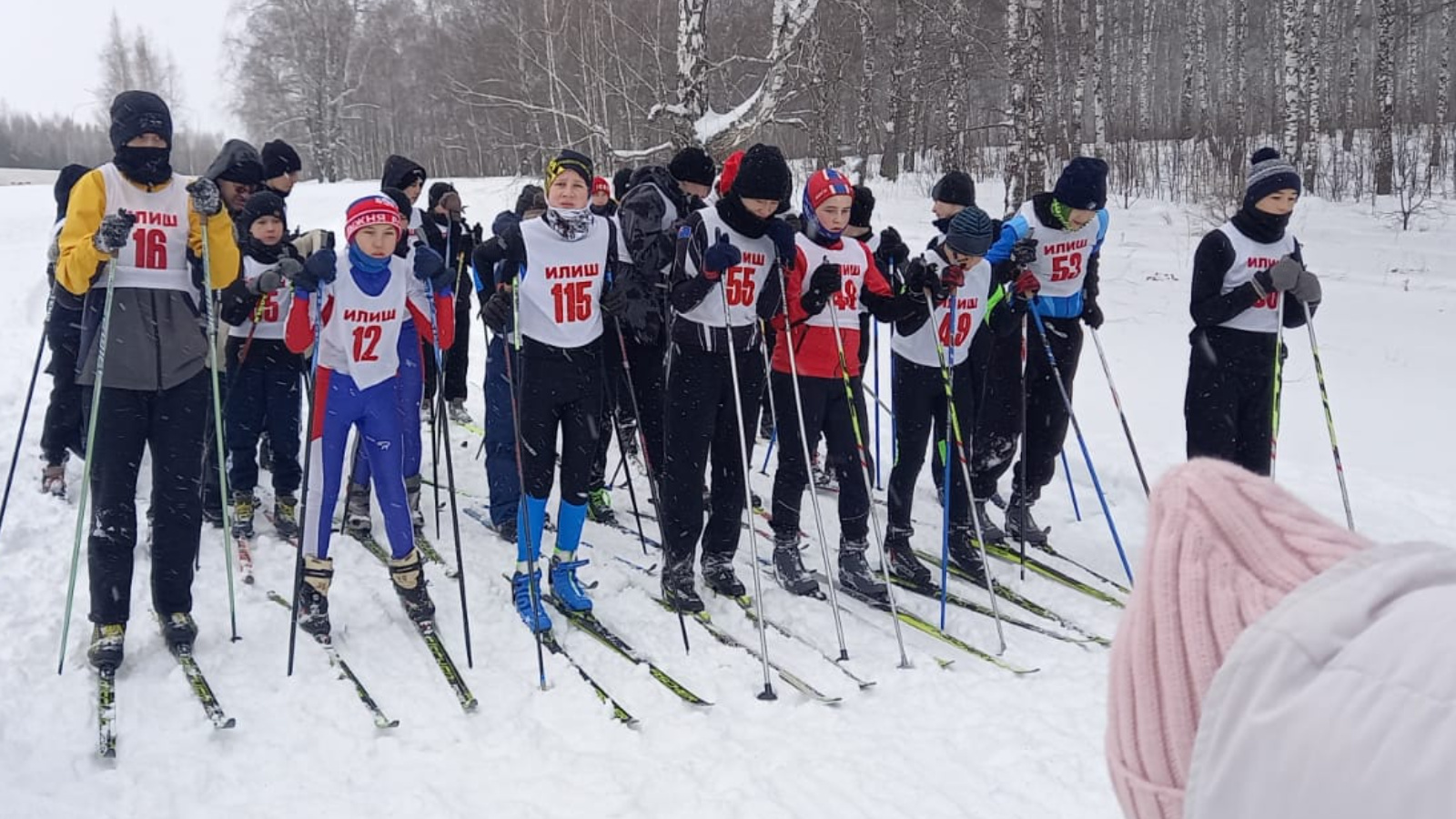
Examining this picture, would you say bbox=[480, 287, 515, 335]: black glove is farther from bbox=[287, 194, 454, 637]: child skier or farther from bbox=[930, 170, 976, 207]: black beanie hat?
bbox=[930, 170, 976, 207]: black beanie hat

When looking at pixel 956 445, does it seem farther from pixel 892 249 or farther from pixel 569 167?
pixel 569 167

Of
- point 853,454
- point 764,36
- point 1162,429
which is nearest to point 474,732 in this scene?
point 853,454

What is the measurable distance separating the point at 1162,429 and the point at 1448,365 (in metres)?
3.34

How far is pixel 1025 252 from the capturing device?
16.6 ft

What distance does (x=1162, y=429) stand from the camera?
707 centimetres

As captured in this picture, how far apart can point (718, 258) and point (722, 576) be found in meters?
1.69

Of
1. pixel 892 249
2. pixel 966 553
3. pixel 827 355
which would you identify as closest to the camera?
pixel 827 355

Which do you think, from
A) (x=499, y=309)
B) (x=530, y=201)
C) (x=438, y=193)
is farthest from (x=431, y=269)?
(x=438, y=193)

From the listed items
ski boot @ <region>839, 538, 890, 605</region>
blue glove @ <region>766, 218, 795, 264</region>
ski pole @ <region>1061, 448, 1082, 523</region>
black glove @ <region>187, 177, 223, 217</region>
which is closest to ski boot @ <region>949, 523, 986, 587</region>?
ski boot @ <region>839, 538, 890, 605</region>

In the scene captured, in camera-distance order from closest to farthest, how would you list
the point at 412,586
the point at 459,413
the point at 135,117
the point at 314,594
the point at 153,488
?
the point at 135,117
the point at 153,488
the point at 314,594
the point at 412,586
the point at 459,413

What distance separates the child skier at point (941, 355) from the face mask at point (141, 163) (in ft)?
11.2

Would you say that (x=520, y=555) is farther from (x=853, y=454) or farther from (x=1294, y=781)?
(x=1294, y=781)

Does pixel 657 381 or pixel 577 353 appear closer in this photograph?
pixel 577 353

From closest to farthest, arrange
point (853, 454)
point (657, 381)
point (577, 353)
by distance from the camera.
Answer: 1. point (577, 353)
2. point (853, 454)
3. point (657, 381)
